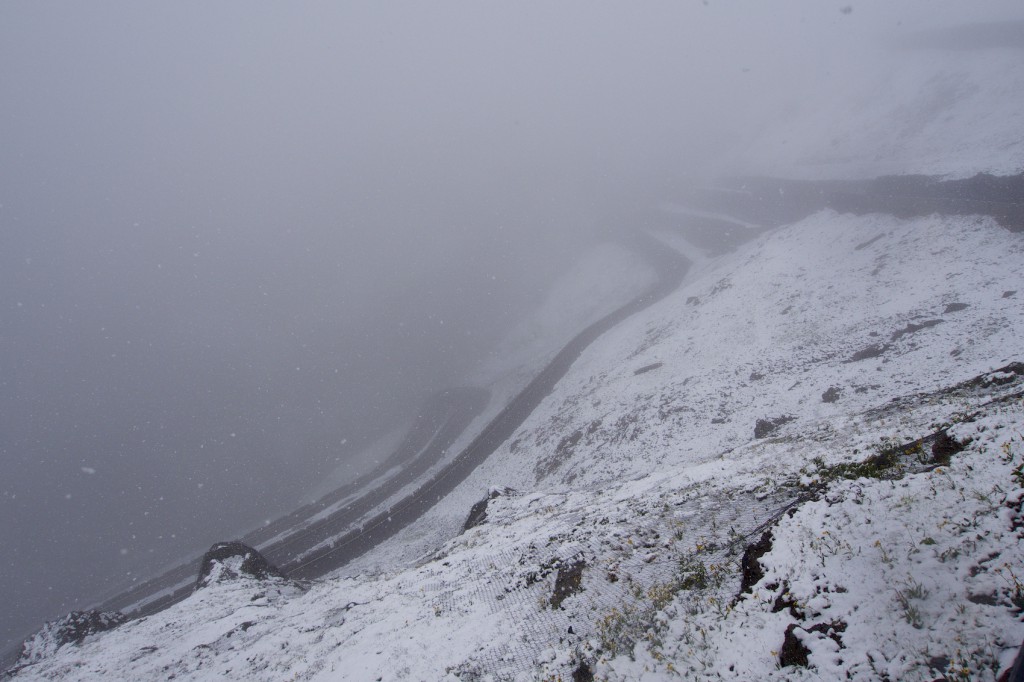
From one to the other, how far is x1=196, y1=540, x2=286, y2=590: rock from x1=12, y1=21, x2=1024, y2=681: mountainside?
2.79 feet

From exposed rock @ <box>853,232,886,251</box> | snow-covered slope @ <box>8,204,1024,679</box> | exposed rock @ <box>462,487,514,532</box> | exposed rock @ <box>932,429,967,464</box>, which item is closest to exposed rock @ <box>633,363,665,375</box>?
snow-covered slope @ <box>8,204,1024,679</box>

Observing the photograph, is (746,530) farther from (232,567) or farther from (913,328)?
(913,328)

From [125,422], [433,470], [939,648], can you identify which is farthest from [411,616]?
[125,422]

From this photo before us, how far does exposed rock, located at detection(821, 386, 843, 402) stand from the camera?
53.7ft

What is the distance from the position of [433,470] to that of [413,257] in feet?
224

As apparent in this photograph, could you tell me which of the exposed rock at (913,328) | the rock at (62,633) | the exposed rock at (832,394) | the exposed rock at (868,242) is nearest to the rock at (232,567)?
the rock at (62,633)

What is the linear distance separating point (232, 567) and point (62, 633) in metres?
5.57

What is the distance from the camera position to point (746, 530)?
639cm

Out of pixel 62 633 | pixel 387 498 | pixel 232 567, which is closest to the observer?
pixel 62 633

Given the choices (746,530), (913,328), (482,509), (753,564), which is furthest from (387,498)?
(913,328)

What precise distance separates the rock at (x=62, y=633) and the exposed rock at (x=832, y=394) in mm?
27342

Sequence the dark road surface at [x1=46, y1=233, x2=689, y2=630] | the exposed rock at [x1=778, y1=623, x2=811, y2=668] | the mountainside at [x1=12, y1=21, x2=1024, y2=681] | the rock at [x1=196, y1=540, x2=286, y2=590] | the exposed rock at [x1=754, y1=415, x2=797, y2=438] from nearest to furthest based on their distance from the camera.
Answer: the exposed rock at [x1=778, y1=623, x2=811, y2=668] < the mountainside at [x1=12, y1=21, x2=1024, y2=681] < the rock at [x1=196, y1=540, x2=286, y2=590] < the exposed rock at [x1=754, y1=415, x2=797, y2=438] < the dark road surface at [x1=46, y1=233, x2=689, y2=630]

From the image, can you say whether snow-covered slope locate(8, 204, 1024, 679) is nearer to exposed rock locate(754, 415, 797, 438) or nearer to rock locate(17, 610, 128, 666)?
exposed rock locate(754, 415, 797, 438)

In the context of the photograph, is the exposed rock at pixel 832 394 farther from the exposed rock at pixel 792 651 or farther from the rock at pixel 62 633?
the rock at pixel 62 633
